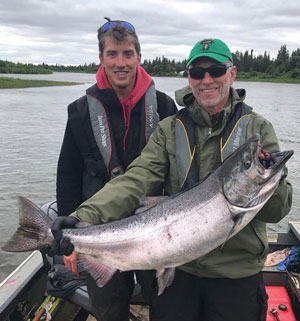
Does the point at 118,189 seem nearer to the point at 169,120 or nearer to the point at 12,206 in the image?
the point at 169,120

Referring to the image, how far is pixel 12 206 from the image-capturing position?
455 inches

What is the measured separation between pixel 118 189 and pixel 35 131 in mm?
20348

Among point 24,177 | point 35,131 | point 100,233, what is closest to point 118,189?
point 100,233

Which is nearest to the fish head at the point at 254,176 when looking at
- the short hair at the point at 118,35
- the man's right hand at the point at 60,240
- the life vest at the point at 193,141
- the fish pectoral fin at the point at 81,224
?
the life vest at the point at 193,141

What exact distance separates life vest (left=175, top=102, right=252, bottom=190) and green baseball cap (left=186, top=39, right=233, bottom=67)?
18.8 inches

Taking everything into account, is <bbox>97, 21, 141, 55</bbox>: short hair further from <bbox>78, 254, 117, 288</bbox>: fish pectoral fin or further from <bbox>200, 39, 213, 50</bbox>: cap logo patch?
<bbox>78, 254, 117, 288</bbox>: fish pectoral fin

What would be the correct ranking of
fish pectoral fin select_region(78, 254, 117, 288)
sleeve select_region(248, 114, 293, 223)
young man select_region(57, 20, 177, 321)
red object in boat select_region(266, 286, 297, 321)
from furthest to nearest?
red object in boat select_region(266, 286, 297, 321) → young man select_region(57, 20, 177, 321) → fish pectoral fin select_region(78, 254, 117, 288) → sleeve select_region(248, 114, 293, 223)

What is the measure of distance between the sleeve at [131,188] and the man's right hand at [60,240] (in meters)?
0.14

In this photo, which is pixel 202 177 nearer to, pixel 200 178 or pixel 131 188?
pixel 200 178

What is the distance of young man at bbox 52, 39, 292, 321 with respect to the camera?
3.14 meters

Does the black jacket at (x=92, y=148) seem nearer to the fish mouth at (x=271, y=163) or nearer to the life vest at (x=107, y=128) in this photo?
the life vest at (x=107, y=128)

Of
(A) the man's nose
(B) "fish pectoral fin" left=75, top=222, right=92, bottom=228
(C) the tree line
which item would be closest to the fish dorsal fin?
(B) "fish pectoral fin" left=75, top=222, right=92, bottom=228

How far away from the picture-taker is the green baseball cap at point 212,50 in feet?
11.1

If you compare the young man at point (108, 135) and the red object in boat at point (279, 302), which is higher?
the young man at point (108, 135)
